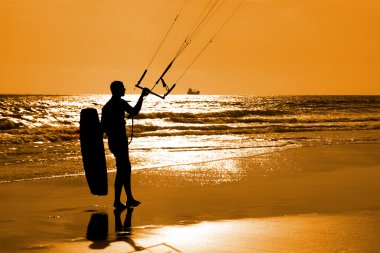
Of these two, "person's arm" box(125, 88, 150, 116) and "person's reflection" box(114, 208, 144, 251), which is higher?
"person's arm" box(125, 88, 150, 116)

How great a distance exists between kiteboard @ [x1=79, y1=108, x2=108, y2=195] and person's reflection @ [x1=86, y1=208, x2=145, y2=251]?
2.45 ft

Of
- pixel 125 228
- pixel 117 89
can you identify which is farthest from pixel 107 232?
pixel 117 89

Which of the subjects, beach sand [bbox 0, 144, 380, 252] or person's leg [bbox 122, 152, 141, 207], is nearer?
beach sand [bbox 0, 144, 380, 252]

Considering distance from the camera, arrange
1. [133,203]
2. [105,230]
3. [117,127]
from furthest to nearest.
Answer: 1. [133,203]
2. [117,127]
3. [105,230]

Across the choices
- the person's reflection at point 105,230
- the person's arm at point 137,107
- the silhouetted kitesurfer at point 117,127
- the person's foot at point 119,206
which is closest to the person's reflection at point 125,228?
the person's reflection at point 105,230

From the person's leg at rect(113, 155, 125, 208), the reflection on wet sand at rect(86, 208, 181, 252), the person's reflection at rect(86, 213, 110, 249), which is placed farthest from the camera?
the person's leg at rect(113, 155, 125, 208)

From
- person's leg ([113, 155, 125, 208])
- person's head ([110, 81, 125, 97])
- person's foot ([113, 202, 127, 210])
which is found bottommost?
person's foot ([113, 202, 127, 210])

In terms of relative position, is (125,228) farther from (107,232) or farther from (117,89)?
(117,89)

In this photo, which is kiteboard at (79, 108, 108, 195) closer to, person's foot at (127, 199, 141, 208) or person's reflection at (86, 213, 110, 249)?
person's foot at (127, 199, 141, 208)

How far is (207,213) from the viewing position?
27.9 feet

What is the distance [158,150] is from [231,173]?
27.1 ft

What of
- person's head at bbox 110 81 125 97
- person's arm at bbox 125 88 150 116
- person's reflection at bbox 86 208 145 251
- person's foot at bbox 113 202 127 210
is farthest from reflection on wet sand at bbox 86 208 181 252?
person's head at bbox 110 81 125 97

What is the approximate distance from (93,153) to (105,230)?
7.42 feet

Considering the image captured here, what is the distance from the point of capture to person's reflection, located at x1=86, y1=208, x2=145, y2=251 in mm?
6617
